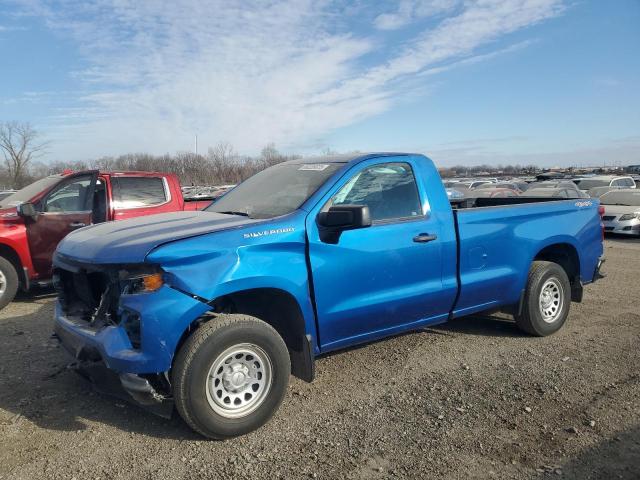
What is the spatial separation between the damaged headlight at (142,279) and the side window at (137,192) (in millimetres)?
4794

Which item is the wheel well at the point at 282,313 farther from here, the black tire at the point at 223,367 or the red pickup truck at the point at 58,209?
the red pickup truck at the point at 58,209

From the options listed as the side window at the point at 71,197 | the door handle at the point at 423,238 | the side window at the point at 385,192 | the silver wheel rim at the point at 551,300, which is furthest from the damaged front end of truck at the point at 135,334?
the side window at the point at 71,197

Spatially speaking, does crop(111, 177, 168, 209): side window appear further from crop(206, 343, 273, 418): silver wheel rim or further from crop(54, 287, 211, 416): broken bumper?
crop(206, 343, 273, 418): silver wheel rim

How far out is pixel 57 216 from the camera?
7500 mm

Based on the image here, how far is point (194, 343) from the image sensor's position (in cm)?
326

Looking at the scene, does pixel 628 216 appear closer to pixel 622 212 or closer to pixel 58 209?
pixel 622 212

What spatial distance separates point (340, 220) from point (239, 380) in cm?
131

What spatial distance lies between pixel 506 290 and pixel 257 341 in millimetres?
2809

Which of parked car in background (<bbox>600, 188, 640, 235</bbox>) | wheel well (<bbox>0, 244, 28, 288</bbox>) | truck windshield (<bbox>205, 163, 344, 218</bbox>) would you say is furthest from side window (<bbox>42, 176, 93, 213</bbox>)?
parked car in background (<bbox>600, 188, 640, 235</bbox>)

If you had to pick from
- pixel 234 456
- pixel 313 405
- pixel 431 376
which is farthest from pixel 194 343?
pixel 431 376

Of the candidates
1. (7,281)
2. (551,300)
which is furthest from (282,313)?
(7,281)

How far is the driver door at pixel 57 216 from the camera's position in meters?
7.30

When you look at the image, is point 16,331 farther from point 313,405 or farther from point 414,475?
point 414,475

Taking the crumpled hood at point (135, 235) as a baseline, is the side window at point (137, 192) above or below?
above
